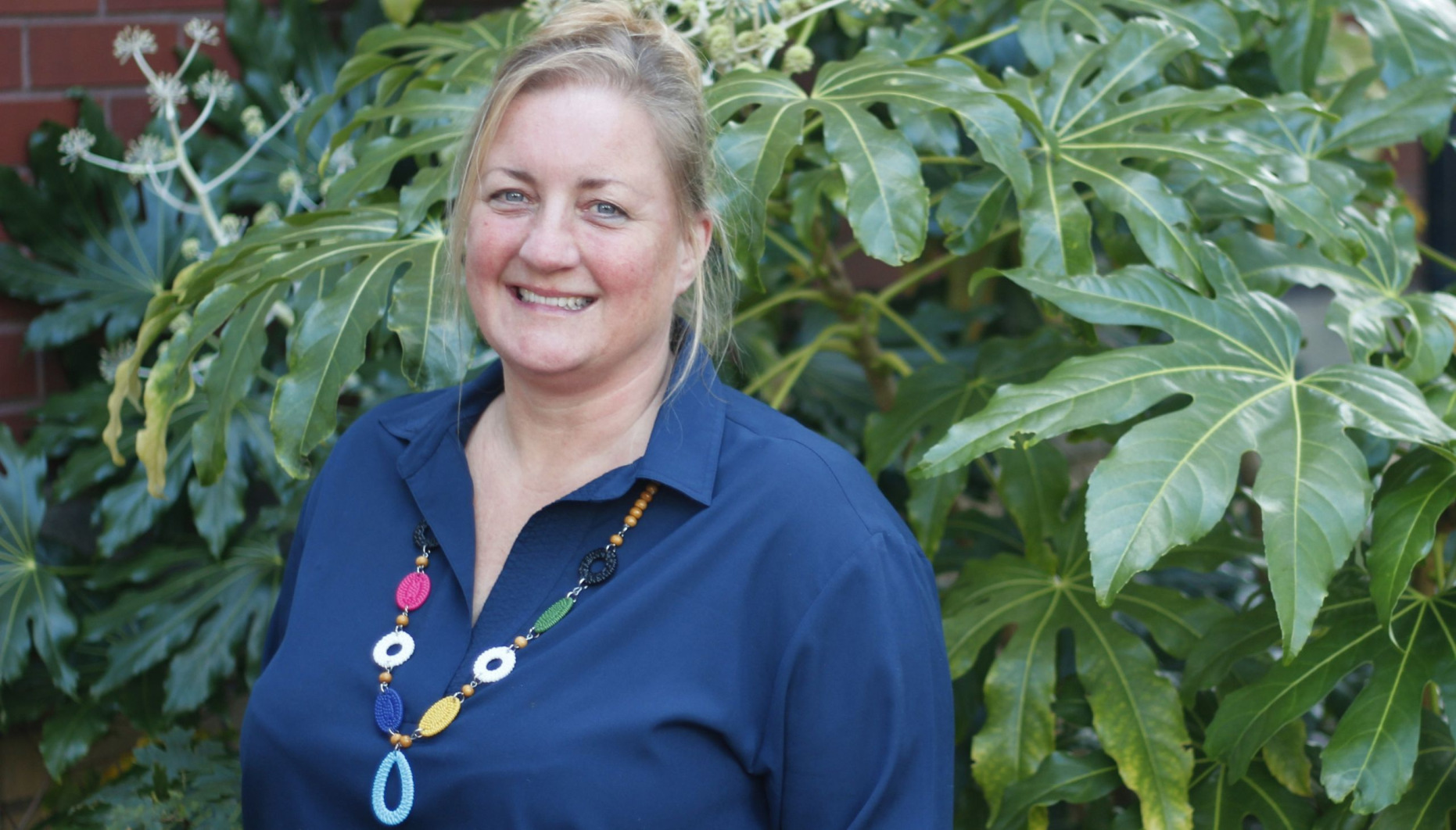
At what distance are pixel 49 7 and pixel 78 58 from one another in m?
0.09

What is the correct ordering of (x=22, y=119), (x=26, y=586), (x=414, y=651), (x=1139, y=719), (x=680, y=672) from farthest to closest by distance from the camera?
1. (x=22, y=119)
2. (x=26, y=586)
3. (x=1139, y=719)
4. (x=414, y=651)
5. (x=680, y=672)

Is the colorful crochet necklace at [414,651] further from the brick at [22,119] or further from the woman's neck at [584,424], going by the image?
the brick at [22,119]

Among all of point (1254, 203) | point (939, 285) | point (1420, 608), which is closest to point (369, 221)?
point (1254, 203)

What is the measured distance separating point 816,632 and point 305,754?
553 mm

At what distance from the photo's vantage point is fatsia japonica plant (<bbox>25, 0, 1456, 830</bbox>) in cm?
129

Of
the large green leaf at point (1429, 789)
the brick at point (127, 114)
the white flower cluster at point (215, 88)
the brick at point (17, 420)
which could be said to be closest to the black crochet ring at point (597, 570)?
the large green leaf at point (1429, 789)

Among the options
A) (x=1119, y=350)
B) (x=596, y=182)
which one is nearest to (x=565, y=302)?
(x=596, y=182)

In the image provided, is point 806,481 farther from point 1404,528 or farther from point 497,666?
point 1404,528

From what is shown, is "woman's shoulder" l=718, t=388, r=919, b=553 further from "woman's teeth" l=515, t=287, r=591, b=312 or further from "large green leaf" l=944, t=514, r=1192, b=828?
"large green leaf" l=944, t=514, r=1192, b=828

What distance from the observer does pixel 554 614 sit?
129cm

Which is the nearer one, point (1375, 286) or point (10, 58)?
point (1375, 286)

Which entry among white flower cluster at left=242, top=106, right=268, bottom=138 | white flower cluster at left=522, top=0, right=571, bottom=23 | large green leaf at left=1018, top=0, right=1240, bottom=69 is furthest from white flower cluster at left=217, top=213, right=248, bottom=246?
large green leaf at left=1018, top=0, right=1240, bottom=69

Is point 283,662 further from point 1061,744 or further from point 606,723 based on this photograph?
point 1061,744

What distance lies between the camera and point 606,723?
1.20 m
